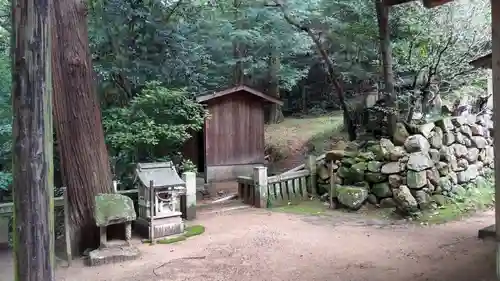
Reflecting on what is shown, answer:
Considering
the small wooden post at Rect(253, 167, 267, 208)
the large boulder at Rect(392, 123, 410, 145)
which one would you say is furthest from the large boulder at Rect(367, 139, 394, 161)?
the small wooden post at Rect(253, 167, 267, 208)

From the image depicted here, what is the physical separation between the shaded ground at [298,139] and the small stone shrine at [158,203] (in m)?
7.07

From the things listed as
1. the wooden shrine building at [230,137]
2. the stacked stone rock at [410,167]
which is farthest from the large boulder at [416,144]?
the wooden shrine building at [230,137]

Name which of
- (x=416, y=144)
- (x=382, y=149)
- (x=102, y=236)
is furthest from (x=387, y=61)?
(x=102, y=236)

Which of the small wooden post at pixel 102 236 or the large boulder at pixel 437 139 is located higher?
the large boulder at pixel 437 139

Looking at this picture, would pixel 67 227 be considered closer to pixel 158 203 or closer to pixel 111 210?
pixel 111 210

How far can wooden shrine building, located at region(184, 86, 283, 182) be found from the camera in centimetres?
1209

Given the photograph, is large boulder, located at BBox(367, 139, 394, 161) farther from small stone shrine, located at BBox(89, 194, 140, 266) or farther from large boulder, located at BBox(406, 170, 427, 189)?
small stone shrine, located at BBox(89, 194, 140, 266)

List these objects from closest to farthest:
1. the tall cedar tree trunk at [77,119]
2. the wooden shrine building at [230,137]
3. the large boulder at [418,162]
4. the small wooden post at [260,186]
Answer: the tall cedar tree trunk at [77,119], the large boulder at [418,162], the small wooden post at [260,186], the wooden shrine building at [230,137]

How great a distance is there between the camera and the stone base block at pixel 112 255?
226 inches

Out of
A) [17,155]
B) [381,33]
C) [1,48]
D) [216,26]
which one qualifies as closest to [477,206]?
[381,33]

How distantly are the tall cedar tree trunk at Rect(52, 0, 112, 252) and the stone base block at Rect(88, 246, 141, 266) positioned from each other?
24.6 inches

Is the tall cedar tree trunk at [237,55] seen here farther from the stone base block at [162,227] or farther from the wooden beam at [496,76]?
the wooden beam at [496,76]

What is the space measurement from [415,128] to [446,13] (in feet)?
9.73

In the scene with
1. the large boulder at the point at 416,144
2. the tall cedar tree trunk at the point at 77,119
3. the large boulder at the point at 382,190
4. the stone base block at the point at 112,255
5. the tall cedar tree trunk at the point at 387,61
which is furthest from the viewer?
the tall cedar tree trunk at the point at 387,61
